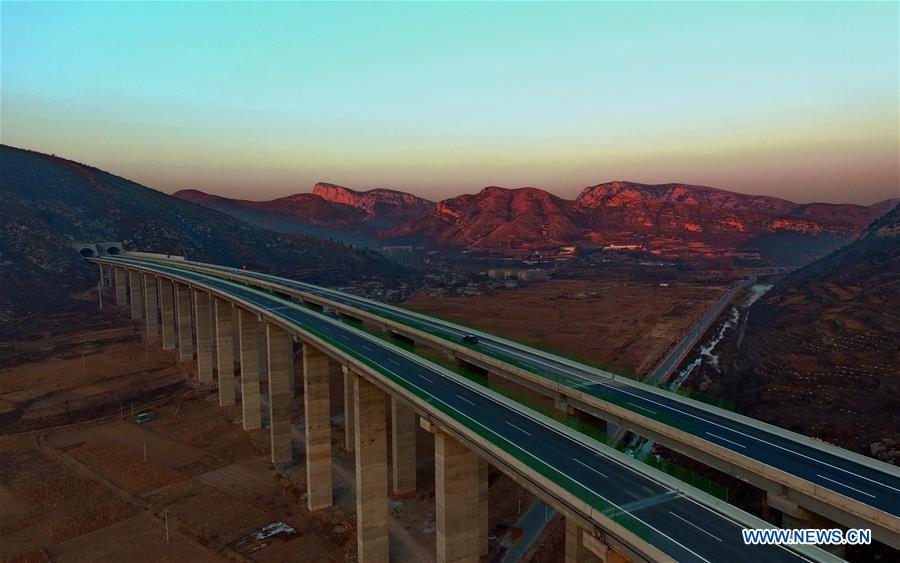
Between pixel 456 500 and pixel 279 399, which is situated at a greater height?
pixel 456 500

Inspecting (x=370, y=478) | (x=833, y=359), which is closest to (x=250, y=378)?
(x=370, y=478)

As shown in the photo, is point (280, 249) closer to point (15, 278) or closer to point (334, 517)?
point (15, 278)

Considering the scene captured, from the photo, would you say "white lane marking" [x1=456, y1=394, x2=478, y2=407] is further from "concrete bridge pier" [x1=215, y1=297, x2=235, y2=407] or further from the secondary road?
"concrete bridge pier" [x1=215, y1=297, x2=235, y2=407]

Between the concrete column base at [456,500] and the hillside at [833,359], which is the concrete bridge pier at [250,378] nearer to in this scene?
the concrete column base at [456,500]

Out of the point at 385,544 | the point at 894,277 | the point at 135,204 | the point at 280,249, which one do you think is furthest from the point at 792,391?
the point at 135,204

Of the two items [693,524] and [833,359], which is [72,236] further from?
[833,359]

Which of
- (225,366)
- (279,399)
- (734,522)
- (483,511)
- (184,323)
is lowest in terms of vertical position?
(483,511)

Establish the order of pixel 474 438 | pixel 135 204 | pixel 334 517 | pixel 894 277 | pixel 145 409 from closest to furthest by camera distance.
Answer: pixel 474 438 < pixel 334 517 < pixel 145 409 < pixel 894 277 < pixel 135 204

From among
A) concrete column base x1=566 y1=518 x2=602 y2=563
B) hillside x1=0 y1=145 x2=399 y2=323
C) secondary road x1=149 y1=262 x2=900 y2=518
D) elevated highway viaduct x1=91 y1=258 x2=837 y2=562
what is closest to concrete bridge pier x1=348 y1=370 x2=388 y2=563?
elevated highway viaduct x1=91 y1=258 x2=837 y2=562
